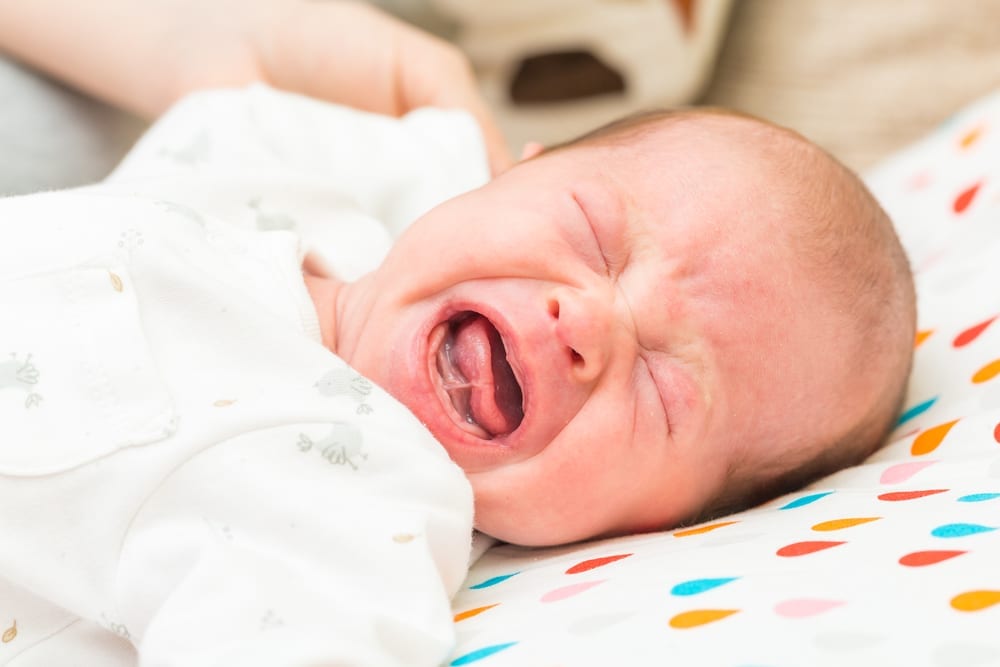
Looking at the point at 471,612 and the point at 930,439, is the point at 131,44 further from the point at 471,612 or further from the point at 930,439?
the point at 930,439

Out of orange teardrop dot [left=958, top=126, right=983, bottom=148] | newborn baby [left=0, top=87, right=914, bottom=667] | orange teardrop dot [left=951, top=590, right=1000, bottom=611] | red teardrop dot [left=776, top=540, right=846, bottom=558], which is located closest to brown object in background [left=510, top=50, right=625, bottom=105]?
orange teardrop dot [left=958, top=126, right=983, bottom=148]

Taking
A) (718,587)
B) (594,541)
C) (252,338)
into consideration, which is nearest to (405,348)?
(252,338)

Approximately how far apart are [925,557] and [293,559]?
0.42 metres

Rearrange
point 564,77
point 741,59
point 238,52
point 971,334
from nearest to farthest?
point 971,334 → point 238,52 → point 564,77 → point 741,59

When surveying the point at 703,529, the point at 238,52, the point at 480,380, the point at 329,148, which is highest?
the point at 238,52

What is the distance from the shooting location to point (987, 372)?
103 cm

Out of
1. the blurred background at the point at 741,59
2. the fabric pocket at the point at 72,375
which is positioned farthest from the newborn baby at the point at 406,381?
the blurred background at the point at 741,59

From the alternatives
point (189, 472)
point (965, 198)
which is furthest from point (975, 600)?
point (965, 198)

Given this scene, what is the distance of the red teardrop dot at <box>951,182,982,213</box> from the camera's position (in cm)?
132

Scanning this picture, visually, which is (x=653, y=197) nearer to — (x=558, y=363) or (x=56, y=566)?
(x=558, y=363)

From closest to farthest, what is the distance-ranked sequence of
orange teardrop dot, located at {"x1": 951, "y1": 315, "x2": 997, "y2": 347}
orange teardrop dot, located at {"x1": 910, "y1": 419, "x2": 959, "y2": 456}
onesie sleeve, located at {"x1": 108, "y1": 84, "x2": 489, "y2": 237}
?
orange teardrop dot, located at {"x1": 910, "y1": 419, "x2": 959, "y2": 456}, orange teardrop dot, located at {"x1": 951, "y1": 315, "x2": 997, "y2": 347}, onesie sleeve, located at {"x1": 108, "y1": 84, "x2": 489, "y2": 237}

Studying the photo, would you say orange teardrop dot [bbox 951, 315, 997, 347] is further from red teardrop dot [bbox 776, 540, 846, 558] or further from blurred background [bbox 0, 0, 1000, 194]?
blurred background [bbox 0, 0, 1000, 194]

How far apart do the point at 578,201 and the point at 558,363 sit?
7.1 inches

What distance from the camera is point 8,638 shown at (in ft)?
2.62
